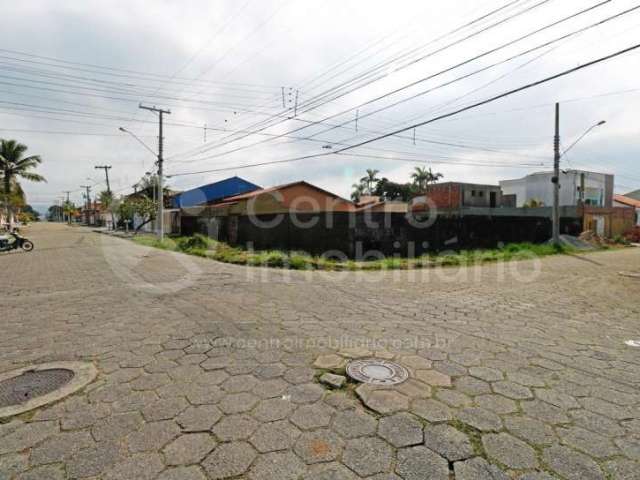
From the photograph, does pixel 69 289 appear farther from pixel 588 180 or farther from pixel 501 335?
pixel 588 180

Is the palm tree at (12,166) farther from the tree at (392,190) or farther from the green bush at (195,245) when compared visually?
the tree at (392,190)

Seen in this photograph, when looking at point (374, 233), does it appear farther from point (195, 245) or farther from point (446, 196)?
point (446, 196)

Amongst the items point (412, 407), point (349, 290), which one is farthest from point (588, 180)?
point (412, 407)

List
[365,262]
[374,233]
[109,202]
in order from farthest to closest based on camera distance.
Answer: [109,202], [374,233], [365,262]

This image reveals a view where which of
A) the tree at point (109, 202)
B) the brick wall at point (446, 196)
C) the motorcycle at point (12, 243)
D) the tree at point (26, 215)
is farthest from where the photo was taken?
the tree at point (26, 215)

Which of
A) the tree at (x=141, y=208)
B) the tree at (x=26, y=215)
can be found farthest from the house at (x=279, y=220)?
the tree at (x=26, y=215)

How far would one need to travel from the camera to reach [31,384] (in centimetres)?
294

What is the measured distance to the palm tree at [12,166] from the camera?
28.5 metres

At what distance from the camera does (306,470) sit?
1.93 m

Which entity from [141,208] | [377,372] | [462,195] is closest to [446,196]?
[462,195]

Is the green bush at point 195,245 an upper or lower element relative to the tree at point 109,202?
lower

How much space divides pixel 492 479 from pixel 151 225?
41212mm

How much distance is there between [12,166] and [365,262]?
3443 cm

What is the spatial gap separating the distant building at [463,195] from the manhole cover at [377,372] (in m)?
30.3
